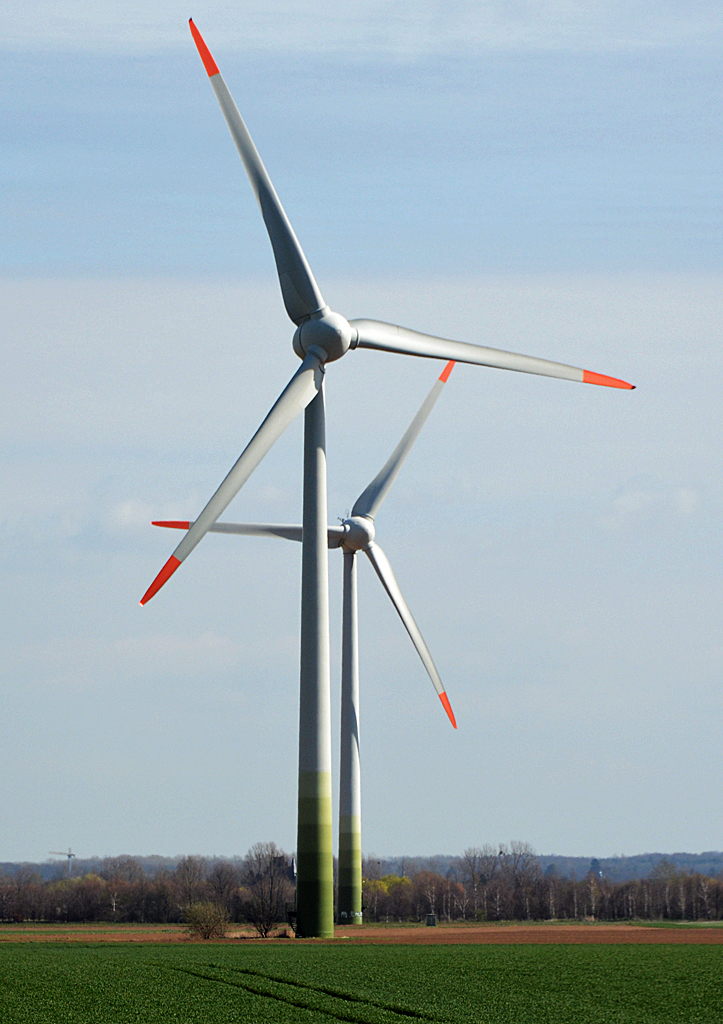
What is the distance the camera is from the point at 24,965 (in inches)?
1458

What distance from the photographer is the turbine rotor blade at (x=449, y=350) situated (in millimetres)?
50094

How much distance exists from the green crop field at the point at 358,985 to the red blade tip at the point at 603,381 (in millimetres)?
20661

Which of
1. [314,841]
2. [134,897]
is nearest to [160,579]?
[314,841]

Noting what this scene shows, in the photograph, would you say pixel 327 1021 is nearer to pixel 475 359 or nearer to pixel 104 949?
pixel 104 949

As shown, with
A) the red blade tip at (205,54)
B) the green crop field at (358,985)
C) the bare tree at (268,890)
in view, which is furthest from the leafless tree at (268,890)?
the red blade tip at (205,54)

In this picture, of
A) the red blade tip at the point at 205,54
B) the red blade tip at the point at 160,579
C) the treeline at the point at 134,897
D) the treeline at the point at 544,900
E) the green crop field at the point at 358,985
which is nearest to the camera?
the green crop field at the point at 358,985

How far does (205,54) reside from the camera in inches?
1795

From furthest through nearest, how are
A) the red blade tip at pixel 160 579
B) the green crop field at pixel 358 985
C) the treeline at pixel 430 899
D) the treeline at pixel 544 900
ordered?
the treeline at pixel 544 900
the treeline at pixel 430 899
the red blade tip at pixel 160 579
the green crop field at pixel 358 985

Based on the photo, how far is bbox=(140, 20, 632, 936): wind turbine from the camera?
45156 mm

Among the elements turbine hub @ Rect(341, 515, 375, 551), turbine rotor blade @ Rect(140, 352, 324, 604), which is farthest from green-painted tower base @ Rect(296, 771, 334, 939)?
turbine hub @ Rect(341, 515, 375, 551)

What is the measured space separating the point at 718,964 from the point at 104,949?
21.6 metres

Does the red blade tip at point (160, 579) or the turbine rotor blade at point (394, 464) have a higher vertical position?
the turbine rotor blade at point (394, 464)

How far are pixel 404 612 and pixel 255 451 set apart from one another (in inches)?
858

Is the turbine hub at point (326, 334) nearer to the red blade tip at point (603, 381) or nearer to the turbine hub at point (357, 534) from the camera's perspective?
the red blade tip at point (603, 381)
